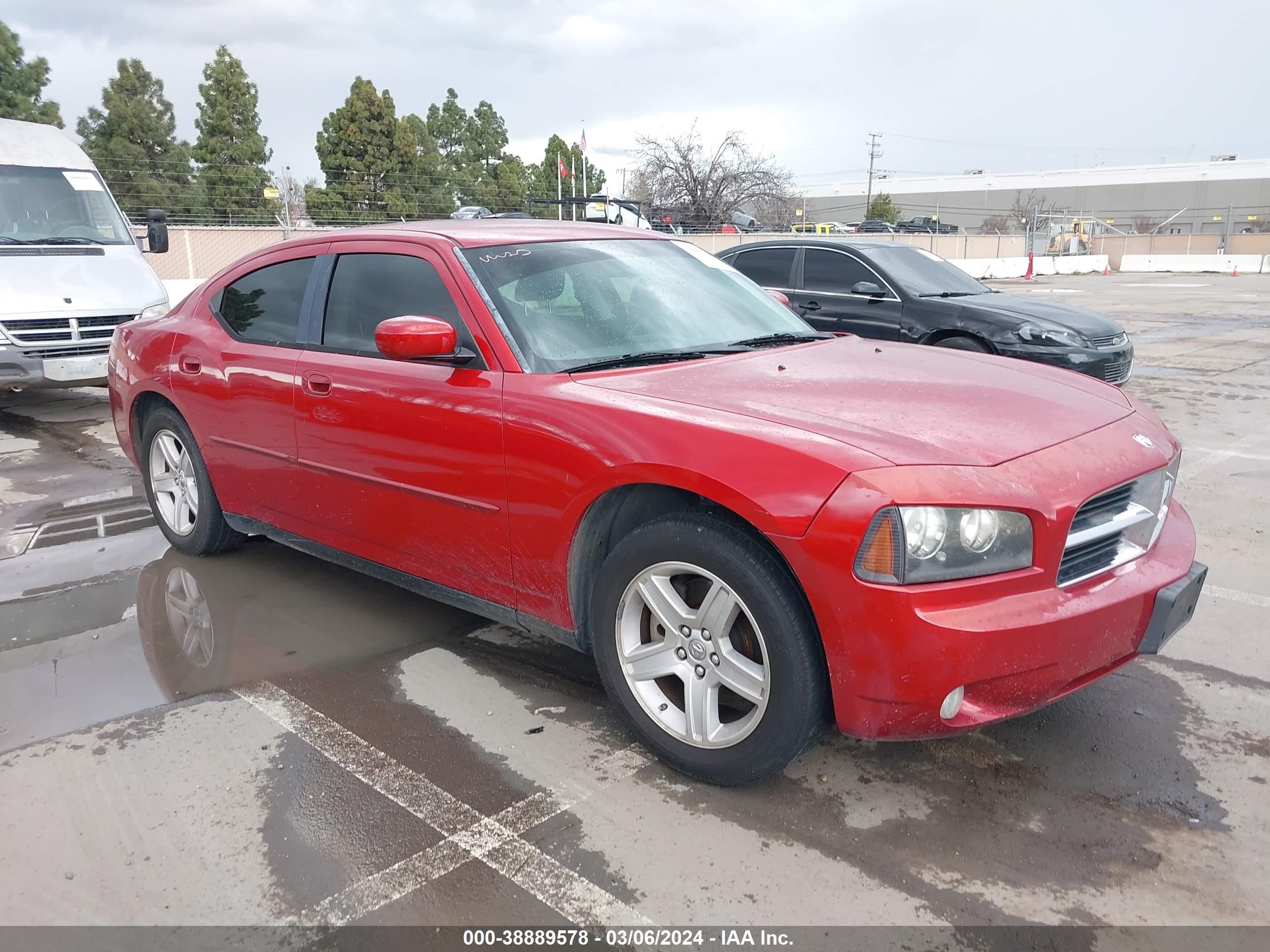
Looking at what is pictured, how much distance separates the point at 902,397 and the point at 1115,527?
27.9 inches

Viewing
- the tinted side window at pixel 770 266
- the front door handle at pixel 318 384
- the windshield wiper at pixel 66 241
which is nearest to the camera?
the front door handle at pixel 318 384

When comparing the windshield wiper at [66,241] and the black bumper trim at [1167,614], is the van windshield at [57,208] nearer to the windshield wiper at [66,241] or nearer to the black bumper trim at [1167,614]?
the windshield wiper at [66,241]

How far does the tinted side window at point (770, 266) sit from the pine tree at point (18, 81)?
2254 centimetres

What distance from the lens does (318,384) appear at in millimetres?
3814

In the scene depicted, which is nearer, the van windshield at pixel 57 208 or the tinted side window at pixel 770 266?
the van windshield at pixel 57 208

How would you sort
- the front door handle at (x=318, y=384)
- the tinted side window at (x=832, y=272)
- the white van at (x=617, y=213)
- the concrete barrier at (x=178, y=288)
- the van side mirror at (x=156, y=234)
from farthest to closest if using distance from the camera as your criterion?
the concrete barrier at (x=178, y=288)
the white van at (x=617, y=213)
the van side mirror at (x=156, y=234)
the tinted side window at (x=832, y=272)
the front door handle at (x=318, y=384)

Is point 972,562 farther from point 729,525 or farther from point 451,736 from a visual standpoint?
point 451,736

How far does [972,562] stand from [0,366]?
27.8 feet

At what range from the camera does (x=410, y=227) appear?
394 cm

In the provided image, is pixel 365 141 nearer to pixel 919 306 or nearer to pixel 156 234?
pixel 156 234

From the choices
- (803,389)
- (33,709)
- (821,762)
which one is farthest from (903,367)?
(33,709)

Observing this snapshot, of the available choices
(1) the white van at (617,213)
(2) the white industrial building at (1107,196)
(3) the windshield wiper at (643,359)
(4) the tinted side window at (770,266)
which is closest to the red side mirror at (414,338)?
(3) the windshield wiper at (643,359)

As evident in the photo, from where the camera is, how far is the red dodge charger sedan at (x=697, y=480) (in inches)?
94.2

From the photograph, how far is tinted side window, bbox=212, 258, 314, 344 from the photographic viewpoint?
4.10 metres
